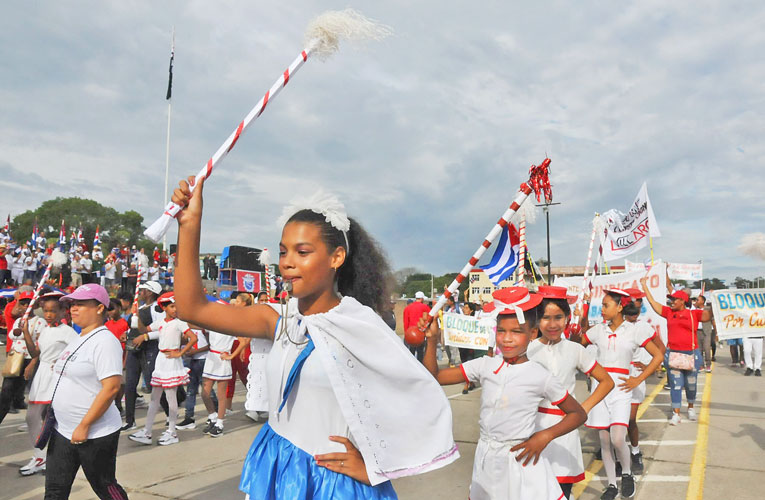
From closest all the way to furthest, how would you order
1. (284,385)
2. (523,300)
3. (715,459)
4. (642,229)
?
1. (284,385)
2. (523,300)
3. (715,459)
4. (642,229)

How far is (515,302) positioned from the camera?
3.40 metres

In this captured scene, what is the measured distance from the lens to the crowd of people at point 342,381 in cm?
192

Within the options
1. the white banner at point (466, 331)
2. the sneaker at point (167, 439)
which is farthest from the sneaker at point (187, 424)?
the white banner at point (466, 331)

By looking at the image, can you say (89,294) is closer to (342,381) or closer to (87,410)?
(87,410)

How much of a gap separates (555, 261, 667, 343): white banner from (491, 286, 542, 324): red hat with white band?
4.73 metres

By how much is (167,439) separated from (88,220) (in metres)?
72.2

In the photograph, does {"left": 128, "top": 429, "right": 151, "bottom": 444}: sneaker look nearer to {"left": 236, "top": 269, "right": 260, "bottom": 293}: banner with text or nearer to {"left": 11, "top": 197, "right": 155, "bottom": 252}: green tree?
{"left": 236, "top": 269, "right": 260, "bottom": 293}: banner with text

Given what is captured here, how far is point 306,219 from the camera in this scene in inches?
84.6

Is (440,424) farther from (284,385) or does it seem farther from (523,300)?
(523,300)

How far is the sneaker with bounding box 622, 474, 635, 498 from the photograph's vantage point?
17.8ft

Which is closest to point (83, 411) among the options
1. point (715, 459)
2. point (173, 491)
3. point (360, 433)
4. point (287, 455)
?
point (173, 491)

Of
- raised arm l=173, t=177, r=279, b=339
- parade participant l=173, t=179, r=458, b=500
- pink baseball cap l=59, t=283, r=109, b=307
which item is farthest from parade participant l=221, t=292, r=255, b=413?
parade participant l=173, t=179, r=458, b=500

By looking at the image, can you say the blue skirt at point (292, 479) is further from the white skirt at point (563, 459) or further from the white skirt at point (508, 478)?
the white skirt at point (563, 459)

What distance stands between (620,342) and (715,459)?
2.27 meters
